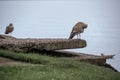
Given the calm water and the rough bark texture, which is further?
the calm water

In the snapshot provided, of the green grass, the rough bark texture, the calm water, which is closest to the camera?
the green grass

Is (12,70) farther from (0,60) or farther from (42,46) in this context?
(42,46)

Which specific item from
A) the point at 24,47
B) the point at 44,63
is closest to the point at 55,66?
the point at 44,63

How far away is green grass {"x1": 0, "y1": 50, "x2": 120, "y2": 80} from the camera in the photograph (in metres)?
22.3

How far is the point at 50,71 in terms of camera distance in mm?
23938

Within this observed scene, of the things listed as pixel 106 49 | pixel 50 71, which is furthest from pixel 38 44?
pixel 106 49

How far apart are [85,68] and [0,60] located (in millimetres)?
5176

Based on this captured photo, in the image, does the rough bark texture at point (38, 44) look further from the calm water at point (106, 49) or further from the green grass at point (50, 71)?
the calm water at point (106, 49)

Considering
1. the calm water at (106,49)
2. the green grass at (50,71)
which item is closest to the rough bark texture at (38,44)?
the green grass at (50,71)

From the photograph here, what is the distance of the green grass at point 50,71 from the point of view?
2226 centimetres

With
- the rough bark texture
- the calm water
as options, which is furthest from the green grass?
the calm water

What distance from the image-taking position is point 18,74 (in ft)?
73.8

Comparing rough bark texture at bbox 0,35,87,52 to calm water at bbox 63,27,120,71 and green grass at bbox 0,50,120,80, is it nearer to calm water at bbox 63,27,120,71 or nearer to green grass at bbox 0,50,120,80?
green grass at bbox 0,50,120,80

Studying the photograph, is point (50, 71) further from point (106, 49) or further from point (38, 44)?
point (106, 49)
